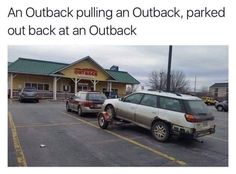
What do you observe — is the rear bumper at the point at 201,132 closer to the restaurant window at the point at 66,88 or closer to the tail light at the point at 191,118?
the tail light at the point at 191,118

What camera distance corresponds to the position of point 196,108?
326 inches

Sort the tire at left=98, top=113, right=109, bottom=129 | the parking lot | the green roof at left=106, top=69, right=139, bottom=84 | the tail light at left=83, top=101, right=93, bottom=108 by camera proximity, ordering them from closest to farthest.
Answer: the parking lot
the tire at left=98, top=113, right=109, bottom=129
the tail light at left=83, top=101, right=93, bottom=108
the green roof at left=106, top=69, right=139, bottom=84

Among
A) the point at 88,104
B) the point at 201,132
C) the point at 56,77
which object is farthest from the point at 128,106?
the point at 56,77

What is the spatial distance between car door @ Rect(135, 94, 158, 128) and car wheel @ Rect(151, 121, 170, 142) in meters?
0.31

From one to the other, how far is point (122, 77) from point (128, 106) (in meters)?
31.0

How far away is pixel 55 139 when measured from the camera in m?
8.14

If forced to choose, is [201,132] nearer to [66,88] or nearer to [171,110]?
[171,110]

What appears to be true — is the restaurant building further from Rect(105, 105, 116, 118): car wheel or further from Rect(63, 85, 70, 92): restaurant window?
Rect(105, 105, 116, 118): car wheel

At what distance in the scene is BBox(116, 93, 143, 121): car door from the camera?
9797 millimetres

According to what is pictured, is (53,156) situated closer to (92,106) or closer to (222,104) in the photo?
(92,106)

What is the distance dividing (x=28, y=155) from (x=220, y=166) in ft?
15.4

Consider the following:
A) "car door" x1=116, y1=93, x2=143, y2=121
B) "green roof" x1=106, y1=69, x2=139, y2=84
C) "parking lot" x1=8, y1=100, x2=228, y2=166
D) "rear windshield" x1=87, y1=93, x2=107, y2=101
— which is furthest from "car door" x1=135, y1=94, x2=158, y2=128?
"green roof" x1=106, y1=69, x2=139, y2=84

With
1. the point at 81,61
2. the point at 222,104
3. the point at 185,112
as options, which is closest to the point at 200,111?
the point at 185,112

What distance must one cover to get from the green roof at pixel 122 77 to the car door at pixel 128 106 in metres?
28.2
